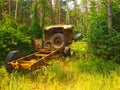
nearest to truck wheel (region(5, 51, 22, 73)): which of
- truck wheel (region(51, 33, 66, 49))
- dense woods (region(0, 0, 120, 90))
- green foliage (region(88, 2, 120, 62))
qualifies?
dense woods (region(0, 0, 120, 90))

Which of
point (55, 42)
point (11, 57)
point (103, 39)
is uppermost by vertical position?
point (103, 39)

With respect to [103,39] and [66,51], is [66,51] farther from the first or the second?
[103,39]

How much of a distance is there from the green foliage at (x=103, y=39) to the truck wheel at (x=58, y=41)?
2.74 meters

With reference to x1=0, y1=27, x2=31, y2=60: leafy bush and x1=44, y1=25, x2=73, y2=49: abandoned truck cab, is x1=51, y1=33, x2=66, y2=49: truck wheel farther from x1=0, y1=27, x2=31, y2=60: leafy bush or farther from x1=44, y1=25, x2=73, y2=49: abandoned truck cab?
x1=0, y1=27, x2=31, y2=60: leafy bush

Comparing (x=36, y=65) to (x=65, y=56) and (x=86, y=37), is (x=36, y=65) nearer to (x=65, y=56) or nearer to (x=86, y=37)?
(x=86, y=37)

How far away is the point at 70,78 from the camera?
29.9 ft

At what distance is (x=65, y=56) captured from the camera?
13977 mm

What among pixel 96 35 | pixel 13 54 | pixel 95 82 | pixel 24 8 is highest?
pixel 24 8

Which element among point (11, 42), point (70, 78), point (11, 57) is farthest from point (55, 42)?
point (70, 78)

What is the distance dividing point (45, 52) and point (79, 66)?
3.29 m

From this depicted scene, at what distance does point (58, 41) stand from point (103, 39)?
3.94m

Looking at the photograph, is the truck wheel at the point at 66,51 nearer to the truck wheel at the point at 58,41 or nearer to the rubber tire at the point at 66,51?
the rubber tire at the point at 66,51

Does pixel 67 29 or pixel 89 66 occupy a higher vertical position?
pixel 67 29

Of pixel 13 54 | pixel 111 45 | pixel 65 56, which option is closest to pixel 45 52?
pixel 65 56
